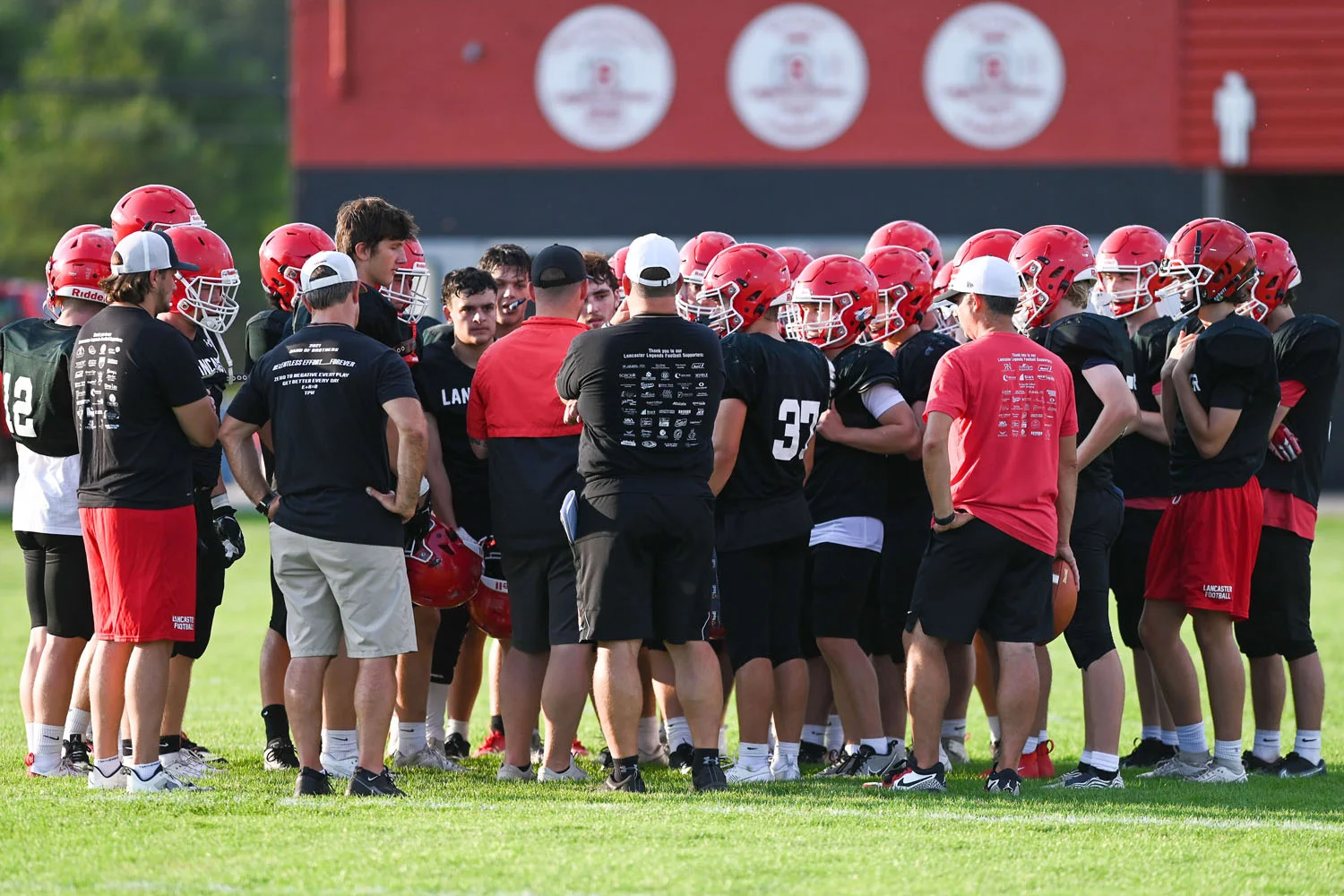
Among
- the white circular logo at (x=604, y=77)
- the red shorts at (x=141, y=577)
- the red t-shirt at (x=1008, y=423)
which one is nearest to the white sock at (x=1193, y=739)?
the red t-shirt at (x=1008, y=423)

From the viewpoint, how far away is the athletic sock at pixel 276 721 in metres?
7.36

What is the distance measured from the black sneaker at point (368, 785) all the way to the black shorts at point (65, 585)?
1.45m

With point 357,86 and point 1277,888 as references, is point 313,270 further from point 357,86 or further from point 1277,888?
point 357,86

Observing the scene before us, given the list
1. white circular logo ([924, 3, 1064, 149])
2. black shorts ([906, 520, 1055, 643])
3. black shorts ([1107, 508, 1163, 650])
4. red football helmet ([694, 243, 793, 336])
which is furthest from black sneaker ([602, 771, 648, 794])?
white circular logo ([924, 3, 1064, 149])

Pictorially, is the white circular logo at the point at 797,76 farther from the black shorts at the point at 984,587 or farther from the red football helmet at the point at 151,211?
the black shorts at the point at 984,587

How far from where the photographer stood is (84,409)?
6.53 meters

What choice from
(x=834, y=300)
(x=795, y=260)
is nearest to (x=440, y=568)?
(x=834, y=300)

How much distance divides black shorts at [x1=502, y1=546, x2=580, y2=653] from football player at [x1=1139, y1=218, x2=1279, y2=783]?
2562mm

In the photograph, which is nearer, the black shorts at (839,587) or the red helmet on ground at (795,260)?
the black shorts at (839,587)

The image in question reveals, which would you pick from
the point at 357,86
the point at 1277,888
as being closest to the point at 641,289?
the point at 1277,888

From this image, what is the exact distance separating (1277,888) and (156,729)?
13.1 feet

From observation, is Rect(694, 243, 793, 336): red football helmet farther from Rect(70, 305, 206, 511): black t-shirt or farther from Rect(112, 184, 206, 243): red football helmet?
Rect(112, 184, 206, 243): red football helmet

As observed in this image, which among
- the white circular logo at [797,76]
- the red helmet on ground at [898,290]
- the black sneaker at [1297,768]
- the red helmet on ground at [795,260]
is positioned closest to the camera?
the black sneaker at [1297,768]

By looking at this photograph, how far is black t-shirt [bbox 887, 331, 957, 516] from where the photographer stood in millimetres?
7516
